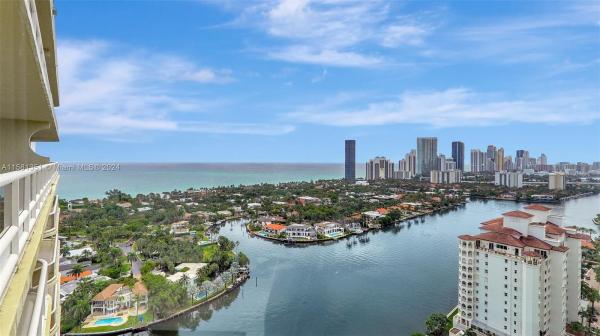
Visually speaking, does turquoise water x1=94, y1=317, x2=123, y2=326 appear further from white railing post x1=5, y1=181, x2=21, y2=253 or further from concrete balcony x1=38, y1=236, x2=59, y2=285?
white railing post x1=5, y1=181, x2=21, y2=253

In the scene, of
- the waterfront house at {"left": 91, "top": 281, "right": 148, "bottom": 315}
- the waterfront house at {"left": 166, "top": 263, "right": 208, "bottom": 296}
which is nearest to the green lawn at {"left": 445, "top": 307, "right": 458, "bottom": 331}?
the waterfront house at {"left": 166, "top": 263, "right": 208, "bottom": 296}

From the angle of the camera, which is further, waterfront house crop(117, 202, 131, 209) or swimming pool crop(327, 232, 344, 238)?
waterfront house crop(117, 202, 131, 209)

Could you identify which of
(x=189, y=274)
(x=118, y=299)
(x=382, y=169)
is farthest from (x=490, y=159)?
(x=118, y=299)

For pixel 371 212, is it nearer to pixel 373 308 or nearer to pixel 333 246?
pixel 333 246

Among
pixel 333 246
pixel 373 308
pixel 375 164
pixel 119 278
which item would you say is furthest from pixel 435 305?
pixel 375 164

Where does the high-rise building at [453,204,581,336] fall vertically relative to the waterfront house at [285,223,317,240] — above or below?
above

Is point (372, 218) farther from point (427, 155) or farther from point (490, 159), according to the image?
point (490, 159)
